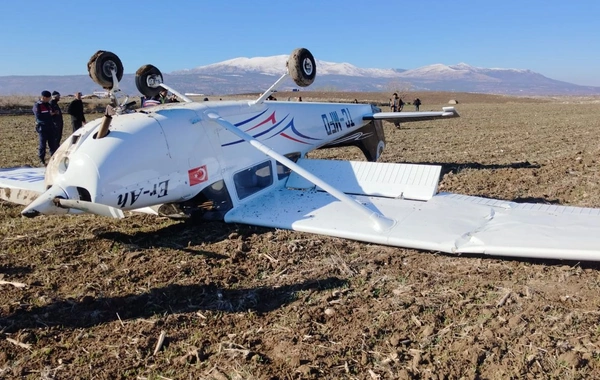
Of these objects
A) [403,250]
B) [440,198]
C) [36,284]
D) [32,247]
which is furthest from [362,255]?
[32,247]

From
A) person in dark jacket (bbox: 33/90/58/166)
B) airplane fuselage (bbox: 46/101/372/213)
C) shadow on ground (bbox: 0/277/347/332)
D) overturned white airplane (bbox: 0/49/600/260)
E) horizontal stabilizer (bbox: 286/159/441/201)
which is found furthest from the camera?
person in dark jacket (bbox: 33/90/58/166)

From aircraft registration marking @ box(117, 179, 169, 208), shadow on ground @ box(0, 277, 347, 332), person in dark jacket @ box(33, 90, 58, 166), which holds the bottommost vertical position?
shadow on ground @ box(0, 277, 347, 332)

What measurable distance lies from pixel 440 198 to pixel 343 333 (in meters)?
3.67

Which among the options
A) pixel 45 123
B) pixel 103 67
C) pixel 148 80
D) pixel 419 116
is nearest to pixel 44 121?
pixel 45 123

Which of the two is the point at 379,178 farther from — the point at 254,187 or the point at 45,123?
the point at 45,123

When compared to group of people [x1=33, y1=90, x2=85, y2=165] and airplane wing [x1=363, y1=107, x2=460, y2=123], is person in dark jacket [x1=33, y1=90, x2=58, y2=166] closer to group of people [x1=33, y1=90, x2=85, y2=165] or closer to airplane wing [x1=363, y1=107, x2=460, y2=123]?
group of people [x1=33, y1=90, x2=85, y2=165]

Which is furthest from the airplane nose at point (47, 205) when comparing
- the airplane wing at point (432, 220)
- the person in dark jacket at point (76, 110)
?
the person in dark jacket at point (76, 110)

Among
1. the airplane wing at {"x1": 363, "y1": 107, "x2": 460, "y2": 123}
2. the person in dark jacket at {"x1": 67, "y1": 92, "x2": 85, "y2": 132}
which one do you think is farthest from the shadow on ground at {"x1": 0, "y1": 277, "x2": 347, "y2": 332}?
the person in dark jacket at {"x1": 67, "y1": 92, "x2": 85, "y2": 132}

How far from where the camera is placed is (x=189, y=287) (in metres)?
5.31

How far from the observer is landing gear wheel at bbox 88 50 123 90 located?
7.63 meters

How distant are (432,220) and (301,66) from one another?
11.6 ft

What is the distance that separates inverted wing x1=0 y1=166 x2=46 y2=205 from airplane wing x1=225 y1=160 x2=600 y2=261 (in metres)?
3.00

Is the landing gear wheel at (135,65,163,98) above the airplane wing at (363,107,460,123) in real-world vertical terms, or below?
above

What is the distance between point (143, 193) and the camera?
6.54 metres
